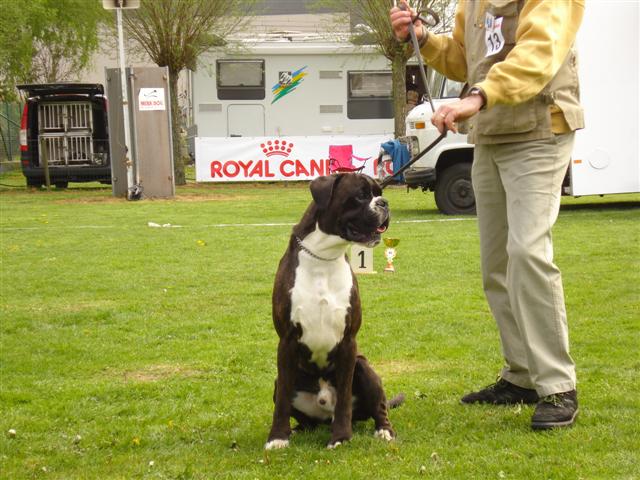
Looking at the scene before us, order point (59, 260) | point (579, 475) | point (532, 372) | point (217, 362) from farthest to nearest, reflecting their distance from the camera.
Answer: point (59, 260) < point (217, 362) < point (532, 372) < point (579, 475)

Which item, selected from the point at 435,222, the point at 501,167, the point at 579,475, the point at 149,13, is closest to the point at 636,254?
the point at 435,222

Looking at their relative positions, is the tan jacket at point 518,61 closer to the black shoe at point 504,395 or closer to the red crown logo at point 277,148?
the black shoe at point 504,395

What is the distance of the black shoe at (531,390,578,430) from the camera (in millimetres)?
4320

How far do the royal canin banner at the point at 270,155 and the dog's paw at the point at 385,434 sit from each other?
19593mm

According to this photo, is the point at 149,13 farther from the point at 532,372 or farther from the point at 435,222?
the point at 532,372

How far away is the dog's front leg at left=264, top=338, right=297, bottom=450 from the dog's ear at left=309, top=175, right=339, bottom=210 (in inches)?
24.2

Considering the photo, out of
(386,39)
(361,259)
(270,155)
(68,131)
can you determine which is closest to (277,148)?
(270,155)

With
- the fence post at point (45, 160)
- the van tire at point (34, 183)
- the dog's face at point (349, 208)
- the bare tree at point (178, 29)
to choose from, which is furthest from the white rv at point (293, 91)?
the dog's face at point (349, 208)

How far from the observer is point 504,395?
4.90 m

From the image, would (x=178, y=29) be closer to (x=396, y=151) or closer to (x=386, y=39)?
(x=386, y=39)

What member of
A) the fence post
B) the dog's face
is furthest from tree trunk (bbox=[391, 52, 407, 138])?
the dog's face

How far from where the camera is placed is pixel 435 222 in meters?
14.6

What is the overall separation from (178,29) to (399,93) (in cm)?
603

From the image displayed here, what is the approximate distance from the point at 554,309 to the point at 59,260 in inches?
305
